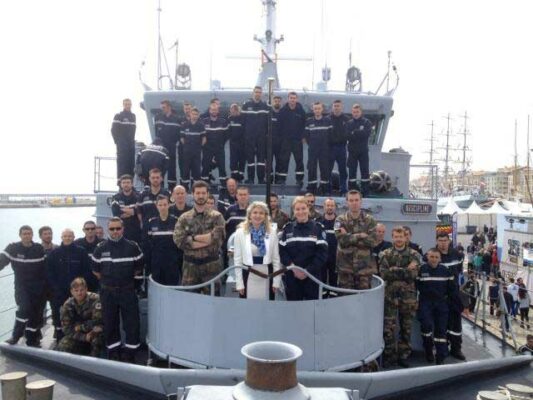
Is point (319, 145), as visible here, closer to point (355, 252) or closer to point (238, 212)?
point (238, 212)

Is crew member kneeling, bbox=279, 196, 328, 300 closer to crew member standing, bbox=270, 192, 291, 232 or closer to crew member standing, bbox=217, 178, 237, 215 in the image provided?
crew member standing, bbox=270, 192, 291, 232

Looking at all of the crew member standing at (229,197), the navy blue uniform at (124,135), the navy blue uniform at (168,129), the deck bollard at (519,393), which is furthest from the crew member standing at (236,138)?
the deck bollard at (519,393)

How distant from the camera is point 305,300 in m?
4.22

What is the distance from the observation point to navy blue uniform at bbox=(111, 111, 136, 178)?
8172mm

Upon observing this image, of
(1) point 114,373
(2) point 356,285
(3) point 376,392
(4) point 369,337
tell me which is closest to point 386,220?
(2) point 356,285

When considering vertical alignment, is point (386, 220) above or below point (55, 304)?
above

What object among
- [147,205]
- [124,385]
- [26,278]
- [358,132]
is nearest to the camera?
[124,385]

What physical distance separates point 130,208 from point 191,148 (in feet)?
7.37

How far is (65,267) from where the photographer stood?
563 centimetres

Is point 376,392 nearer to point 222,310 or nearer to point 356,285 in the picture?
point 356,285

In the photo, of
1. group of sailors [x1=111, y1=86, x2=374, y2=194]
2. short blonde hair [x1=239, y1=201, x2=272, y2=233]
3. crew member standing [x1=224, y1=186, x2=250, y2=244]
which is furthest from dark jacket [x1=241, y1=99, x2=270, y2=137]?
short blonde hair [x1=239, y1=201, x2=272, y2=233]

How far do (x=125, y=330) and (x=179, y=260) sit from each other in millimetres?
860

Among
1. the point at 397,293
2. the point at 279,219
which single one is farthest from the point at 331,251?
the point at 397,293

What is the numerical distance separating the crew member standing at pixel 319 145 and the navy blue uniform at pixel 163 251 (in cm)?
326
